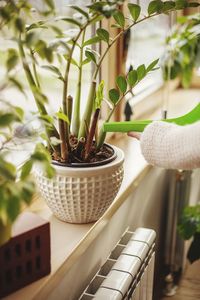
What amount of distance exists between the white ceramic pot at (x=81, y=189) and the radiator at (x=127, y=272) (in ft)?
0.75

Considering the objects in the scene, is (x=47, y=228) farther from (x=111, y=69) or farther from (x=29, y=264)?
(x=111, y=69)

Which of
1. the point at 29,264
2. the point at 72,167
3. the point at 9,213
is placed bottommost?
the point at 29,264

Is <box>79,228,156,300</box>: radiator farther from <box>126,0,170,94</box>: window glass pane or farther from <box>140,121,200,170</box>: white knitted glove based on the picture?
<box>126,0,170,94</box>: window glass pane

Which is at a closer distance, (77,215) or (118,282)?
(77,215)

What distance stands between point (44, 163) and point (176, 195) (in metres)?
1.56

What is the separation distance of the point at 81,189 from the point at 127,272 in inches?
14.7

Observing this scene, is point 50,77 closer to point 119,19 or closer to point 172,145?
point 119,19

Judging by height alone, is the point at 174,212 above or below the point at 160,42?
below

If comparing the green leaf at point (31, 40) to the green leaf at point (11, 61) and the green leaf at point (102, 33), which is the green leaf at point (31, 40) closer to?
the green leaf at point (11, 61)

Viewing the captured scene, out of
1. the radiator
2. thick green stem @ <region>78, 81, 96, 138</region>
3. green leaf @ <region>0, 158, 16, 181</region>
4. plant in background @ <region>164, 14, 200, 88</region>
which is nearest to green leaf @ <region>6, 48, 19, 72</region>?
green leaf @ <region>0, 158, 16, 181</region>

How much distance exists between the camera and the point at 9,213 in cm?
60

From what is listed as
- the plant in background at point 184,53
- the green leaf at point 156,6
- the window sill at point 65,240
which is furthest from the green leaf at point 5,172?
the plant in background at point 184,53

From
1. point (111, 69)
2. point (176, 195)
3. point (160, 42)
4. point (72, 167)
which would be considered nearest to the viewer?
point (72, 167)

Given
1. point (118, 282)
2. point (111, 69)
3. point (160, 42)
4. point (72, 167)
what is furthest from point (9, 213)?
point (160, 42)
